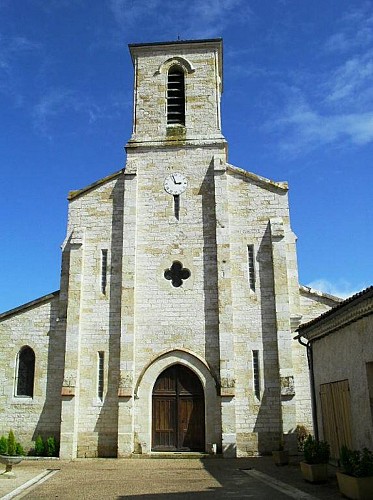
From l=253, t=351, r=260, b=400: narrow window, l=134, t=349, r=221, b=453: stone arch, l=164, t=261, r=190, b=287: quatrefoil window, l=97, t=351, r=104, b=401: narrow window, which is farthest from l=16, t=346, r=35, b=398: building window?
l=253, t=351, r=260, b=400: narrow window

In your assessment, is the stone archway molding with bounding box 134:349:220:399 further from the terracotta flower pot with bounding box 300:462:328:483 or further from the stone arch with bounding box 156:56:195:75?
→ the stone arch with bounding box 156:56:195:75

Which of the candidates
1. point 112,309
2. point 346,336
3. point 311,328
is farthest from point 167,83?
point 346,336

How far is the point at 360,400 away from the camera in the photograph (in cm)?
1068

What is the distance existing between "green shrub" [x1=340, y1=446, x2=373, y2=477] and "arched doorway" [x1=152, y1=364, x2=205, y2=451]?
8719 mm

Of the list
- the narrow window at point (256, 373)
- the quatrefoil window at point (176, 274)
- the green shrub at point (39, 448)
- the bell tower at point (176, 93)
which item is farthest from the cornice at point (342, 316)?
the bell tower at point (176, 93)

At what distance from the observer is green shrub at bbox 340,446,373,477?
29.1 feet

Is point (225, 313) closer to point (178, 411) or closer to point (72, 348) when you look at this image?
point (178, 411)

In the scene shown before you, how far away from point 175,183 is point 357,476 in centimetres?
1359

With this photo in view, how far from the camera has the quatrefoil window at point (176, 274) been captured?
750 inches

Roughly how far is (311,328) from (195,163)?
9.45m

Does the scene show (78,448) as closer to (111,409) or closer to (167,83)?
(111,409)

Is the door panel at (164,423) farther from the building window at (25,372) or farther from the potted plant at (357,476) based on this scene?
the potted plant at (357,476)

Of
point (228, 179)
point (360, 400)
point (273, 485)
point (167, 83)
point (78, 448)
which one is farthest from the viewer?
point (167, 83)

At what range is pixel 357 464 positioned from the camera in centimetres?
904
